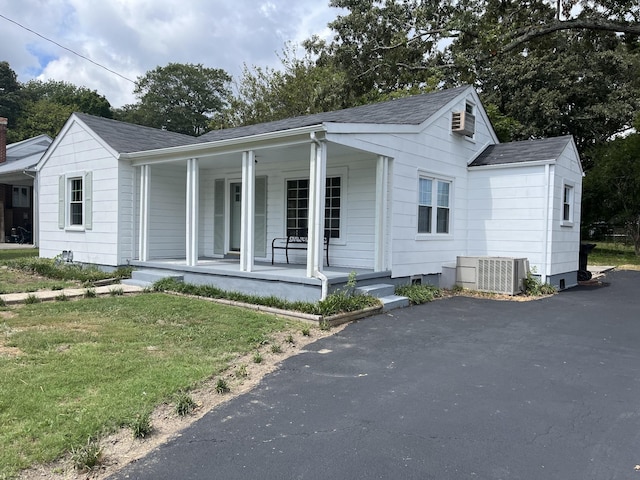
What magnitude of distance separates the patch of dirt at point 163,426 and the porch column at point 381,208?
3658 mm


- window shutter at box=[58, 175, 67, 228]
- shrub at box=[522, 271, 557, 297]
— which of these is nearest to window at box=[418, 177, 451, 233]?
shrub at box=[522, 271, 557, 297]

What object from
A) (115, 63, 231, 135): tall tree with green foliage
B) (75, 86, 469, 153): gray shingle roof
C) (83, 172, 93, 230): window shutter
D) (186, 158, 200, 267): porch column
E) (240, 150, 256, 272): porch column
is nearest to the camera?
(240, 150, 256, 272): porch column

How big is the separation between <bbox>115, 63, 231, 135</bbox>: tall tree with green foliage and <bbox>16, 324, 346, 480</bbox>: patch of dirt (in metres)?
47.4

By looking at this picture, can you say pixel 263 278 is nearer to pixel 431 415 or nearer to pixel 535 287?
pixel 431 415

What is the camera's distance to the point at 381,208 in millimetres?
8516

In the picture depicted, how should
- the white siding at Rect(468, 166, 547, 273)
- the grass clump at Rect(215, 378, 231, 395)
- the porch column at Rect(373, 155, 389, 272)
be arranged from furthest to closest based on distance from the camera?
the white siding at Rect(468, 166, 547, 273)
the porch column at Rect(373, 155, 389, 272)
the grass clump at Rect(215, 378, 231, 395)

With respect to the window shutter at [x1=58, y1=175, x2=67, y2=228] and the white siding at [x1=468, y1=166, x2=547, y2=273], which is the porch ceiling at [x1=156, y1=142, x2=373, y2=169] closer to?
the white siding at [x1=468, y1=166, x2=547, y2=273]

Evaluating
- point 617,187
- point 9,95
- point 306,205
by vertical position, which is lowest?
point 306,205

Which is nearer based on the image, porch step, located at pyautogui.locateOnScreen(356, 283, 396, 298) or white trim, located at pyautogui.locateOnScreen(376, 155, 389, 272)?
porch step, located at pyautogui.locateOnScreen(356, 283, 396, 298)

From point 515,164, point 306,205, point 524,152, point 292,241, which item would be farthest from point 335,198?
point 524,152

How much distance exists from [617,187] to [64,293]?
74.5ft

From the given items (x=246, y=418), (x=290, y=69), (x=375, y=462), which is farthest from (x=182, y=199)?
(x=290, y=69)

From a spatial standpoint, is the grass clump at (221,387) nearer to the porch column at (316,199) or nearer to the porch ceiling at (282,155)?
the porch column at (316,199)

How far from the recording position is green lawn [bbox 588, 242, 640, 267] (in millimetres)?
18922
